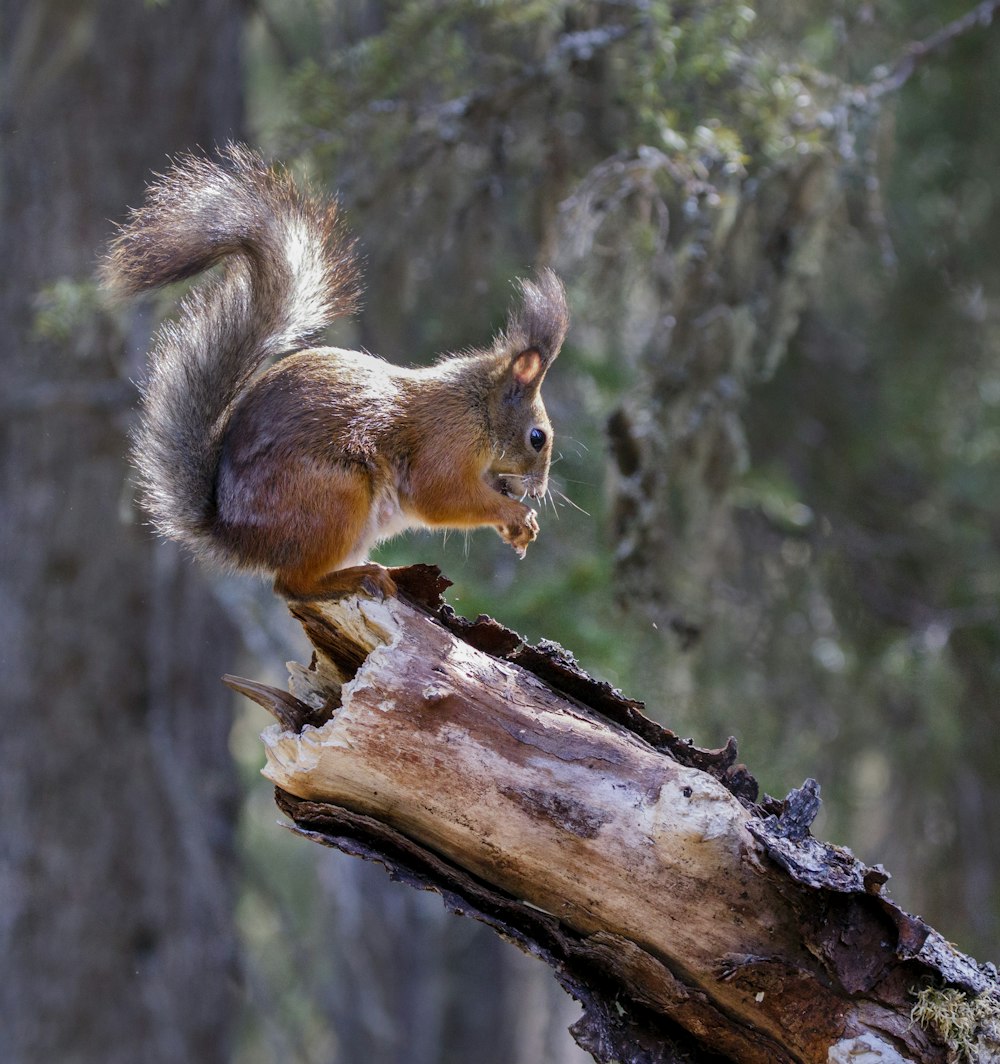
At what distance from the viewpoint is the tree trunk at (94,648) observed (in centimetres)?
438

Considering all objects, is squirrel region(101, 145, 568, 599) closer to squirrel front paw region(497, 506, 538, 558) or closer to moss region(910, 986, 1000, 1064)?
squirrel front paw region(497, 506, 538, 558)

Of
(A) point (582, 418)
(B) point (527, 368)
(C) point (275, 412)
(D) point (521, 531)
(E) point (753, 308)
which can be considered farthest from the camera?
(A) point (582, 418)

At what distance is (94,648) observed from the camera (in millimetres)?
4504

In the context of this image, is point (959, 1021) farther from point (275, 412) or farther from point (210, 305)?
point (210, 305)

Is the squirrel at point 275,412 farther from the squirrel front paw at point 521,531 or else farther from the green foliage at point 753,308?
the green foliage at point 753,308

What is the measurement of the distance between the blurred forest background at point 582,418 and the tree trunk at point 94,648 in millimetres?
13

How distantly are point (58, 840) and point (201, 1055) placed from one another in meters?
1.08

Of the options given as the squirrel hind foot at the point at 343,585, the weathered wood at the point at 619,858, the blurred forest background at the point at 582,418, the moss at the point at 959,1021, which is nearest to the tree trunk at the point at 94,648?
the blurred forest background at the point at 582,418

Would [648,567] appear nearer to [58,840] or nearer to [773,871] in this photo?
[773,871]

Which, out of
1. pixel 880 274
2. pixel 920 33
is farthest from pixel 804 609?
pixel 920 33

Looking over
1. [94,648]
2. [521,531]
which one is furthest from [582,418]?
[94,648]

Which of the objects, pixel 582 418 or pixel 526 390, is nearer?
pixel 526 390

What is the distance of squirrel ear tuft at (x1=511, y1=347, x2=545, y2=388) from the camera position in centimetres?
256

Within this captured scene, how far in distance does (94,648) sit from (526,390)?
255cm
